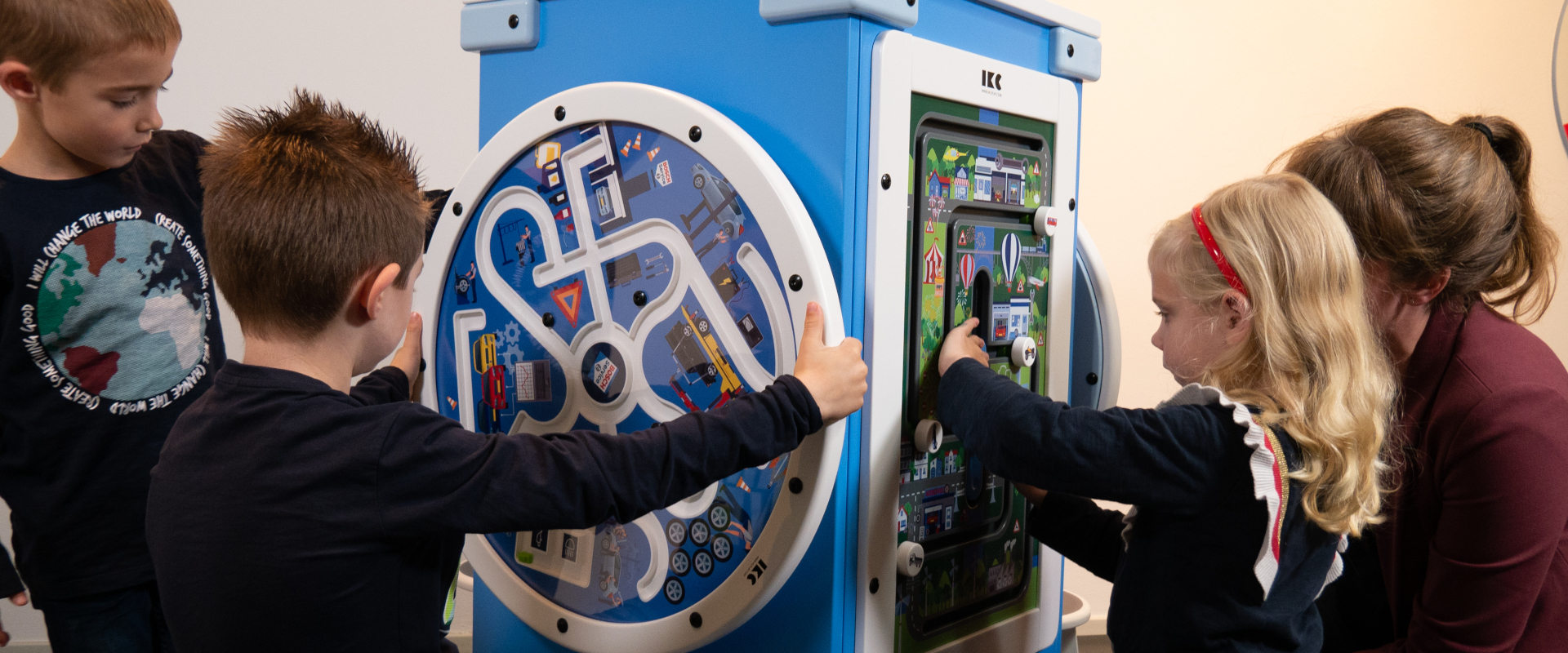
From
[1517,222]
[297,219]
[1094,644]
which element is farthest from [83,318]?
[1094,644]

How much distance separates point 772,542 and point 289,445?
1.39ft

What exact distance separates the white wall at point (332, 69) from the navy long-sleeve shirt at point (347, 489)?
1324 millimetres

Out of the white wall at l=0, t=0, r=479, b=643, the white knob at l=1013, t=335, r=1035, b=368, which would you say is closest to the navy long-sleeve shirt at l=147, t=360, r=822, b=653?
the white knob at l=1013, t=335, r=1035, b=368

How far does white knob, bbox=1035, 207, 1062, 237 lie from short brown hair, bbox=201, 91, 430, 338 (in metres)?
0.66

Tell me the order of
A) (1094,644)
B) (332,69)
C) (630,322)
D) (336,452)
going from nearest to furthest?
(336,452), (630,322), (332,69), (1094,644)

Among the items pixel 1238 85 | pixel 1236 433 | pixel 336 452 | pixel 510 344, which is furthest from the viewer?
pixel 1238 85

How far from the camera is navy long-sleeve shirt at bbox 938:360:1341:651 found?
0.95 m

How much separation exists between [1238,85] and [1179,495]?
1724 mm

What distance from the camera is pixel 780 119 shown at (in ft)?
3.23

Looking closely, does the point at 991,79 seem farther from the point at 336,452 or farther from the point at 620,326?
the point at 336,452

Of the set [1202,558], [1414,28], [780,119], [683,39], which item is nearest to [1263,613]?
[1202,558]

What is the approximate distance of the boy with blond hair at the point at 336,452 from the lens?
83cm

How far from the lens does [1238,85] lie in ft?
7.81

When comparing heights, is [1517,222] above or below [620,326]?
above
